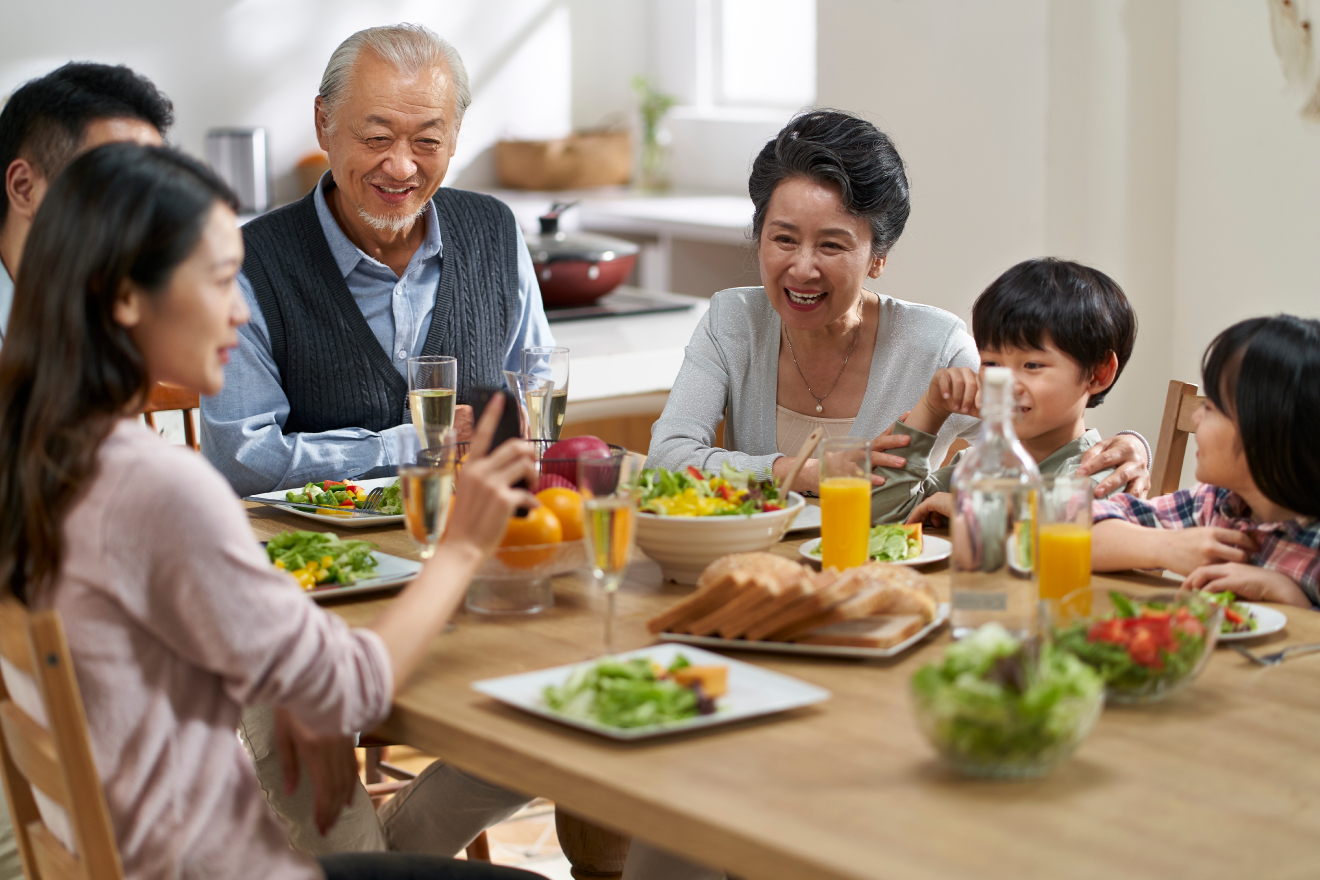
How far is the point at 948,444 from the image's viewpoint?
7.37 ft

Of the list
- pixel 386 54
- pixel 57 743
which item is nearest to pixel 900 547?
pixel 57 743

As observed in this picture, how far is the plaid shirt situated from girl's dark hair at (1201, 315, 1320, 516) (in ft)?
0.11

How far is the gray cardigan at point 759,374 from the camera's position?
2.22m

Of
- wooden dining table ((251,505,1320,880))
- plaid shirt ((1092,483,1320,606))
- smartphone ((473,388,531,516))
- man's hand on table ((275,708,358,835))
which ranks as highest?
smartphone ((473,388,531,516))

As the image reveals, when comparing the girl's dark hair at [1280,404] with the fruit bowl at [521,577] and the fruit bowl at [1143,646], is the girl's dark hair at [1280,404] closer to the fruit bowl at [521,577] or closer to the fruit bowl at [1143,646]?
the fruit bowl at [1143,646]

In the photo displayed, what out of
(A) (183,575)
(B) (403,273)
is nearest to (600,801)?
(A) (183,575)

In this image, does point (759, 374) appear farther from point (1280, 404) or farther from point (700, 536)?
point (1280, 404)

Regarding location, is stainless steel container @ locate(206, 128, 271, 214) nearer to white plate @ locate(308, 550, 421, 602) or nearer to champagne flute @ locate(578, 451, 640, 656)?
white plate @ locate(308, 550, 421, 602)

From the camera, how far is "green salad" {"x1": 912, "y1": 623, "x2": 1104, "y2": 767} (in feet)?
3.23

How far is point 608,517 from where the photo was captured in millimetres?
1212

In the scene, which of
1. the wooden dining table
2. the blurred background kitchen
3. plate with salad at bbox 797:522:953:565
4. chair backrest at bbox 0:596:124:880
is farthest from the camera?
the blurred background kitchen

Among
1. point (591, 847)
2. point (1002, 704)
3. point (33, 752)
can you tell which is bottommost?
point (591, 847)

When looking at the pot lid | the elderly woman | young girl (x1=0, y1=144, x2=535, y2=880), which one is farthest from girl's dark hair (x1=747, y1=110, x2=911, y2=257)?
the pot lid

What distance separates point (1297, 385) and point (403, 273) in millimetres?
1578
